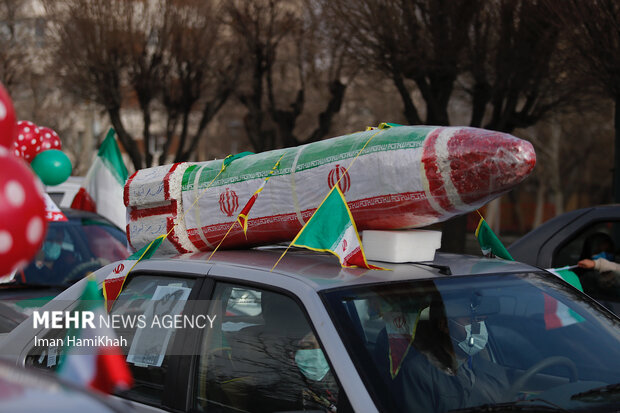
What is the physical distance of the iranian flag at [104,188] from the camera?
31.6 feet

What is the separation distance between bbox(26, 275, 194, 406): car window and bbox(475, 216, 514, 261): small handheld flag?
4.58ft

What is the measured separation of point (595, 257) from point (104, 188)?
6.05 meters

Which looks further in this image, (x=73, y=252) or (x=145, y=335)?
(x=73, y=252)

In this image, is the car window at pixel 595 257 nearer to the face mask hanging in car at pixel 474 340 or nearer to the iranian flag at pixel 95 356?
the face mask hanging in car at pixel 474 340

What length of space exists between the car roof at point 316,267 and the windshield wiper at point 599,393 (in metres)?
0.55

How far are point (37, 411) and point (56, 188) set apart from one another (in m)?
9.36

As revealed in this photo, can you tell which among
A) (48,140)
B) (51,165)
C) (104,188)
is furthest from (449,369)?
(104,188)

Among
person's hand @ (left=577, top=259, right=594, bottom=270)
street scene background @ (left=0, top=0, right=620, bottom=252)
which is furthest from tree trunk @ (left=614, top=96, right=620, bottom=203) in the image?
person's hand @ (left=577, top=259, right=594, bottom=270)

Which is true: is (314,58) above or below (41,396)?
above

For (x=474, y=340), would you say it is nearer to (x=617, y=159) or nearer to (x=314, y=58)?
(x=617, y=159)

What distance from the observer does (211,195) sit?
3596 mm

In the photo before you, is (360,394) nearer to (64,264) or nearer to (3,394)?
(3,394)

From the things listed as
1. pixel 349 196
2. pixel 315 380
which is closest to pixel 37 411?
pixel 315 380

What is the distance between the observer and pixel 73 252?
6.93m
